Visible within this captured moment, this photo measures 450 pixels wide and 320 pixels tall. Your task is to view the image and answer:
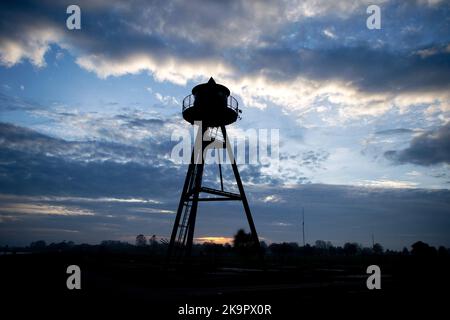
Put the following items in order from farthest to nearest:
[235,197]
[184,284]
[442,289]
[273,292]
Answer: [235,197] → [442,289] → [184,284] → [273,292]

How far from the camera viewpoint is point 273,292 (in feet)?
36.5

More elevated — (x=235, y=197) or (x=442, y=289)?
(x=235, y=197)
